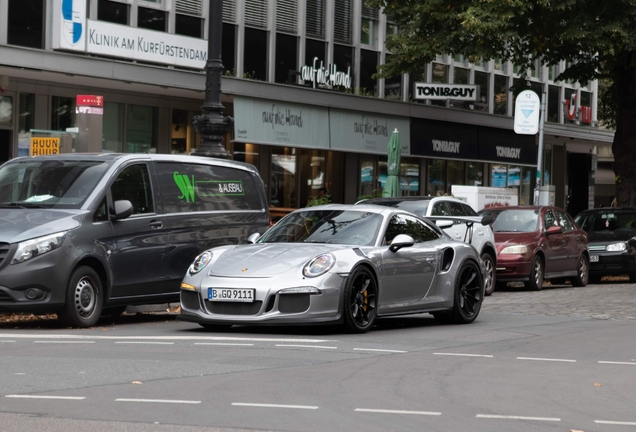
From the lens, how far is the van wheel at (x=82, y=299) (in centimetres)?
1261

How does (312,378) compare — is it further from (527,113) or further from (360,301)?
(527,113)

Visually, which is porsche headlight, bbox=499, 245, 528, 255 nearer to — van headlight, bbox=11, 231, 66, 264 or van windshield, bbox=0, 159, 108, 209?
van windshield, bbox=0, 159, 108, 209

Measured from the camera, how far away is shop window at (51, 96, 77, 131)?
28.1 m

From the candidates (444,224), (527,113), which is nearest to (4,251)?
(444,224)

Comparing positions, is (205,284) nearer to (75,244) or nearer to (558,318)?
(75,244)

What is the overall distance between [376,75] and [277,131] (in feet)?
13.3

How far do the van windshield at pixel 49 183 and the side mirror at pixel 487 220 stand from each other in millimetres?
9880

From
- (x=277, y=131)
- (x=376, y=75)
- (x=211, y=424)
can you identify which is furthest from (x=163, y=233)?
(x=376, y=75)

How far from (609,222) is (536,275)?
17.8 feet

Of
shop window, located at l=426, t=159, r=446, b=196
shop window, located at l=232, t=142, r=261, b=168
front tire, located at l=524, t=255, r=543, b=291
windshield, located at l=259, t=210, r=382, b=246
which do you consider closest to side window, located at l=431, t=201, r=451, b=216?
front tire, located at l=524, t=255, r=543, b=291

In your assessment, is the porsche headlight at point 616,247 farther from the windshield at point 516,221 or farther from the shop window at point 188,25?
the shop window at point 188,25

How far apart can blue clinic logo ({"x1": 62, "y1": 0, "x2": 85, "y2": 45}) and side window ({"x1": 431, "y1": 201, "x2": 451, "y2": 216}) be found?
9128 millimetres

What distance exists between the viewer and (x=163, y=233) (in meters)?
14.1

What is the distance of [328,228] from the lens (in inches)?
522
